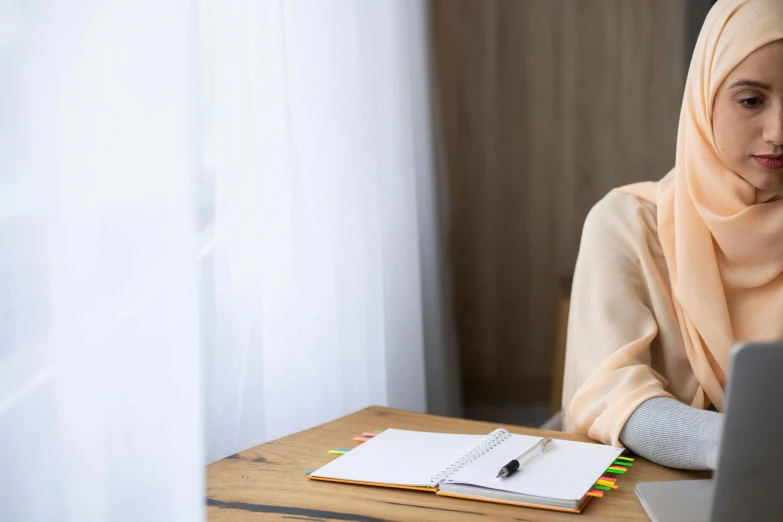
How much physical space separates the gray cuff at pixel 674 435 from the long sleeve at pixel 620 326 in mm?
35

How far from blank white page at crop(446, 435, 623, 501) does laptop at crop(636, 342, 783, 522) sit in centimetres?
18

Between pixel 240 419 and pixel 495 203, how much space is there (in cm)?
205

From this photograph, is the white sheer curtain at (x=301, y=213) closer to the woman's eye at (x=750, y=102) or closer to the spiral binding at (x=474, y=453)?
the spiral binding at (x=474, y=453)

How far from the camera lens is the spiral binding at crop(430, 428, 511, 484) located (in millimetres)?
879

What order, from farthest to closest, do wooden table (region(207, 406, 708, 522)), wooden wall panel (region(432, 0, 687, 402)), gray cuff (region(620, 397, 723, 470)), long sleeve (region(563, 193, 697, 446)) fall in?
wooden wall panel (region(432, 0, 687, 402))
long sleeve (region(563, 193, 697, 446))
gray cuff (region(620, 397, 723, 470))
wooden table (region(207, 406, 708, 522))

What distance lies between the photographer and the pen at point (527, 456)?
87cm

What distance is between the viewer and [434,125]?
2584 millimetres

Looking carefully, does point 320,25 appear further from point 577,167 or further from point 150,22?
point 577,167

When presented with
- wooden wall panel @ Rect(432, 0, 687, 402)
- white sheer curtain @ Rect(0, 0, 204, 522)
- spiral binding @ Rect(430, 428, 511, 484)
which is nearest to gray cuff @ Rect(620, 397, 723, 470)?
spiral binding @ Rect(430, 428, 511, 484)

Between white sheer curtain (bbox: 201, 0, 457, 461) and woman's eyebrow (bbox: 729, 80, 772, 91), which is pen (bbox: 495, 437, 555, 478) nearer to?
white sheer curtain (bbox: 201, 0, 457, 461)

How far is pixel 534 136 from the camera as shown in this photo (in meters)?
3.12

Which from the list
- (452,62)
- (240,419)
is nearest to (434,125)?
(452,62)

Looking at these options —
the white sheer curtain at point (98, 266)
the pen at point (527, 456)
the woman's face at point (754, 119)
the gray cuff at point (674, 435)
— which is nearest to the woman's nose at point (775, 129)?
the woman's face at point (754, 119)

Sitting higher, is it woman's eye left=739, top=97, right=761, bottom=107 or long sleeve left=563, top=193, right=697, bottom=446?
woman's eye left=739, top=97, right=761, bottom=107
